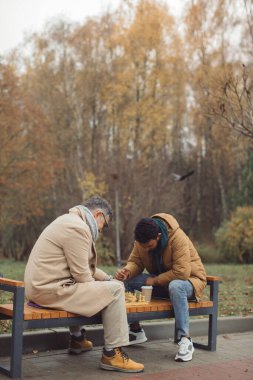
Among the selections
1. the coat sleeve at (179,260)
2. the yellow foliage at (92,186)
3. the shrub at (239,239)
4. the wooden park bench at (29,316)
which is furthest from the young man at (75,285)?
the shrub at (239,239)

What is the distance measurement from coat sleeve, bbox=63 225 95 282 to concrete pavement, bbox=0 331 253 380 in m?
0.83

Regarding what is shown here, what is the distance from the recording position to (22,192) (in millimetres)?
26484

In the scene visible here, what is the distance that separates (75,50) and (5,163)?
1462 cm

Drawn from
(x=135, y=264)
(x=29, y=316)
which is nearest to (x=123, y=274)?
(x=135, y=264)

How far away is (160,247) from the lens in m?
6.63

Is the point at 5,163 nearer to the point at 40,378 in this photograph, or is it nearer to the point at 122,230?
the point at 122,230

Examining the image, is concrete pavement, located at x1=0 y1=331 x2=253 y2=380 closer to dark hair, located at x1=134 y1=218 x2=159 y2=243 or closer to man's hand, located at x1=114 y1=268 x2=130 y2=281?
man's hand, located at x1=114 y1=268 x2=130 y2=281

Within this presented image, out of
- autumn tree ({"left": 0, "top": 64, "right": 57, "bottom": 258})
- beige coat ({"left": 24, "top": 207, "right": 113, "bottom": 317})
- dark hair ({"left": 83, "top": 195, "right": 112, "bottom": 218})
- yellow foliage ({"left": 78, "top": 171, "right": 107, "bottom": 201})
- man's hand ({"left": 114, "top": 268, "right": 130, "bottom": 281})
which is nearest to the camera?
beige coat ({"left": 24, "top": 207, "right": 113, "bottom": 317})

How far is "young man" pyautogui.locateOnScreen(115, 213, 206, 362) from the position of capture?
634cm

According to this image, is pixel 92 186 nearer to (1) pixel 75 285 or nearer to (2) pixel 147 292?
(2) pixel 147 292

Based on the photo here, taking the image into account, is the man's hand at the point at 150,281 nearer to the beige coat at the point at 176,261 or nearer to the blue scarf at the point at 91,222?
the beige coat at the point at 176,261

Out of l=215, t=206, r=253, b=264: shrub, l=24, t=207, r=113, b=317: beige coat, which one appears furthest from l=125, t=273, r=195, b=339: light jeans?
l=215, t=206, r=253, b=264: shrub

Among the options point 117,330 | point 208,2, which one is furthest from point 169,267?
point 208,2

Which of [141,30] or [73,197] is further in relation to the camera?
[141,30]
